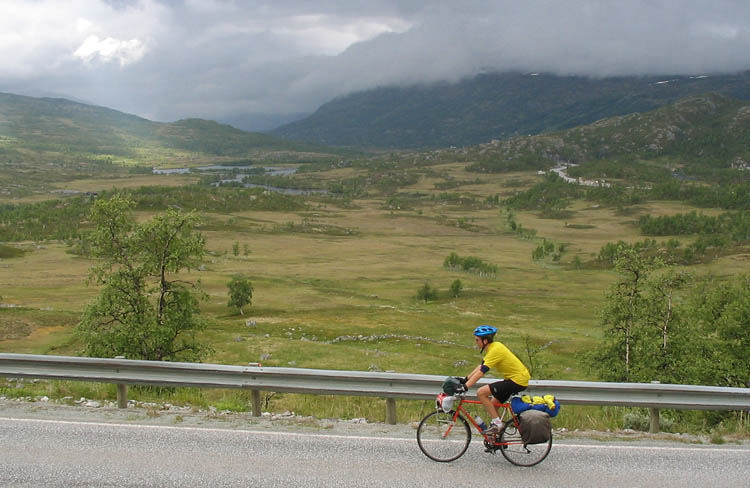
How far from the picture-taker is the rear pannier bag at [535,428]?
1034cm

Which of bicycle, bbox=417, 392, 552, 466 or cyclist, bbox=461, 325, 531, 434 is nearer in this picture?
cyclist, bbox=461, 325, 531, 434

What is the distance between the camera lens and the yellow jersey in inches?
413

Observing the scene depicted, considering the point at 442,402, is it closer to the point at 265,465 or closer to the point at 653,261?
the point at 265,465

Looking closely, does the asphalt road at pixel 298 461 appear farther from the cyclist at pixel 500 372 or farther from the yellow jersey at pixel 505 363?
the yellow jersey at pixel 505 363

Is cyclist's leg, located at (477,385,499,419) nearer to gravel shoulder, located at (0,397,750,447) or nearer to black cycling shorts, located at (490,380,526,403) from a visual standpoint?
black cycling shorts, located at (490,380,526,403)

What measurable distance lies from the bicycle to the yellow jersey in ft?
2.00

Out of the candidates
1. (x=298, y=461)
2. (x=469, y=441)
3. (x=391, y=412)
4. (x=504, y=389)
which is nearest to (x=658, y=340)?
(x=391, y=412)

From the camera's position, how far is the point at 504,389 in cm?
1087

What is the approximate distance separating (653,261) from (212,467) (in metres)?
29.1

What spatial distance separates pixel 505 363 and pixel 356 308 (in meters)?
74.2

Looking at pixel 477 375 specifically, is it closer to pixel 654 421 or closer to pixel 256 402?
pixel 654 421

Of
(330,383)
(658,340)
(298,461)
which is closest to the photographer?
(298,461)

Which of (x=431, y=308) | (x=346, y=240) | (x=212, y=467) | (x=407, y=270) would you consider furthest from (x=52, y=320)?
(x=346, y=240)

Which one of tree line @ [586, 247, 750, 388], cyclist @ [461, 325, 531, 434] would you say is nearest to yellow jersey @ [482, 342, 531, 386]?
cyclist @ [461, 325, 531, 434]
